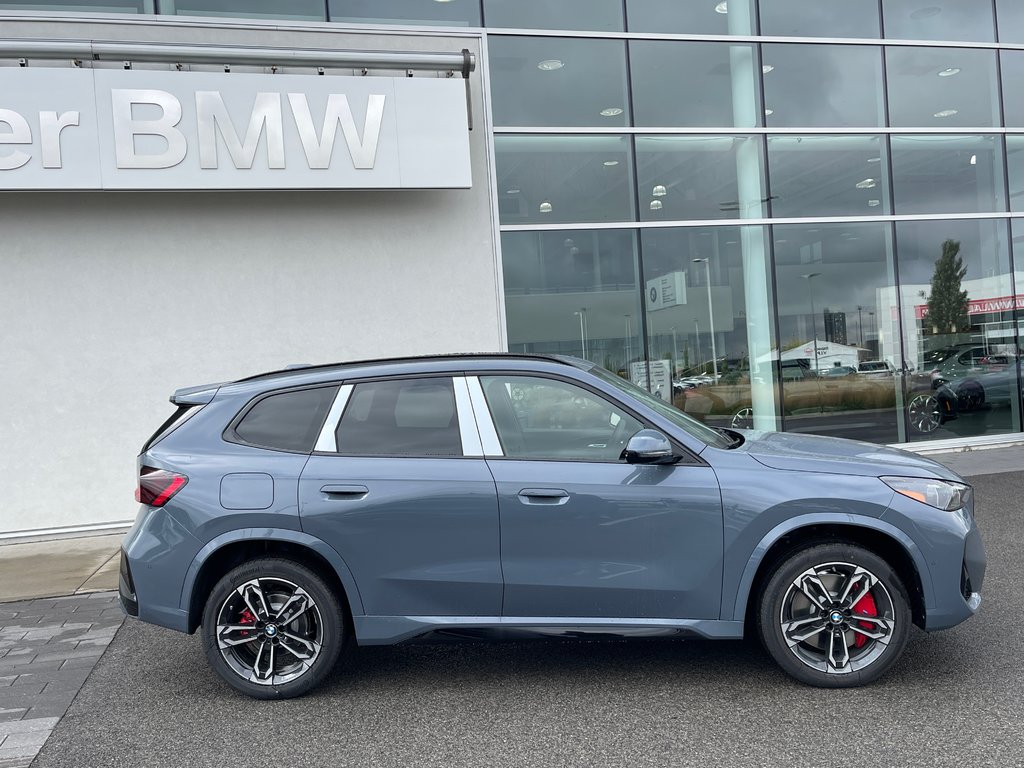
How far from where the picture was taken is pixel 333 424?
4.29m

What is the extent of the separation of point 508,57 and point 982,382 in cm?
846

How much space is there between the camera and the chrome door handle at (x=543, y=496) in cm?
402

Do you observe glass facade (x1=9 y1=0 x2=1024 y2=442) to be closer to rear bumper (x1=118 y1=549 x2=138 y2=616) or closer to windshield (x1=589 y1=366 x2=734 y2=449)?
windshield (x1=589 y1=366 x2=734 y2=449)

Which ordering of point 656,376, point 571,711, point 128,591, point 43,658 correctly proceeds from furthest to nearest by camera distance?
point 656,376 → point 43,658 → point 128,591 → point 571,711

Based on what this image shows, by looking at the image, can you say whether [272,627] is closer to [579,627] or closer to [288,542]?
[288,542]

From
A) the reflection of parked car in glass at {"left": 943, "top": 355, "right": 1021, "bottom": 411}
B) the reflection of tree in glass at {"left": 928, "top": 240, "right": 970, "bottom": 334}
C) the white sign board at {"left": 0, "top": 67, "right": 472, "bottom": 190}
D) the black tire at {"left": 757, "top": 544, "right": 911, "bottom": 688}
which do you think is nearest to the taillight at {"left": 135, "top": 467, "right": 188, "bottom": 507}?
the black tire at {"left": 757, "top": 544, "right": 911, "bottom": 688}

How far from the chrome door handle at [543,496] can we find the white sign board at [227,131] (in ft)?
20.9

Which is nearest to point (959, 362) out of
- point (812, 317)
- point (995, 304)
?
point (995, 304)

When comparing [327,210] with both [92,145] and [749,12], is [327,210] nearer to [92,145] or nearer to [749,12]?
[92,145]

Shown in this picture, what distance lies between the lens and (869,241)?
1200 centimetres

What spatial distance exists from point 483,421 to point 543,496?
1.68 feet

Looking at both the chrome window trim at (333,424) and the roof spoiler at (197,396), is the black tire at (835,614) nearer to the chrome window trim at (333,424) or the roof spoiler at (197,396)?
the chrome window trim at (333,424)

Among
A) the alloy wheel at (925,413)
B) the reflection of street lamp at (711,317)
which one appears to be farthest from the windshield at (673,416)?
the alloy wheel at (925,413)

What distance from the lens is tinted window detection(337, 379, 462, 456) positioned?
422 centimetres
